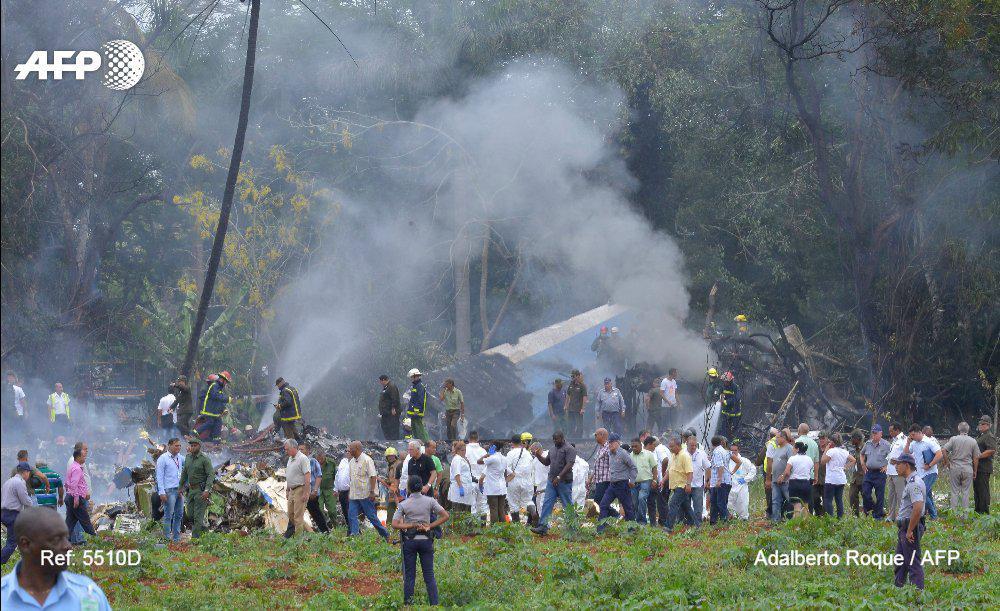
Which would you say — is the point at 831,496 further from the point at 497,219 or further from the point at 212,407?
the point at 497,219

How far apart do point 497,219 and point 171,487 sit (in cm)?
2015

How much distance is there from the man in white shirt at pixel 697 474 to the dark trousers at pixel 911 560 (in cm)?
444

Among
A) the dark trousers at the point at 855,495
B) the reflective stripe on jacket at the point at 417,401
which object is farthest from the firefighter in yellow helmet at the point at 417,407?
the dark trousers at the point at 855,495

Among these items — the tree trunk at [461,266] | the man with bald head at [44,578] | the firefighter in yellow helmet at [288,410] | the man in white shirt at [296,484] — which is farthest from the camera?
the tree trunk at [461,266]

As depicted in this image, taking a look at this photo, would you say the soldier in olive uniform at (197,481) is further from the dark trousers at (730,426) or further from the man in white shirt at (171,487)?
the dark trousers at (730,426)

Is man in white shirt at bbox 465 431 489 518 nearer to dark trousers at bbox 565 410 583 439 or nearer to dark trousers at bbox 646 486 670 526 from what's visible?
dark trousers at bbox 646 486 670 526

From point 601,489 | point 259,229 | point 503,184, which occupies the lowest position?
point 601,489

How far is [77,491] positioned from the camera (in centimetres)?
1350

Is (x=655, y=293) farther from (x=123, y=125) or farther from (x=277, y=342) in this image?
(x=123, y=125)

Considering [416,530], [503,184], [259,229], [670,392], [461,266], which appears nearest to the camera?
[416,530]

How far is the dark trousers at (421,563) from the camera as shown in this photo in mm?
9914

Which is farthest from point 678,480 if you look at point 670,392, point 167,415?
point 167,415

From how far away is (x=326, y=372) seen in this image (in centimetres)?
3253

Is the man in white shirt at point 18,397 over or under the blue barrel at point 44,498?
over
